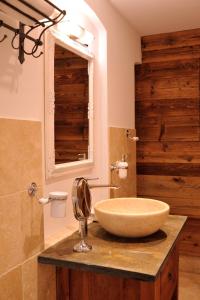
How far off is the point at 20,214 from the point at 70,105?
0.81 m

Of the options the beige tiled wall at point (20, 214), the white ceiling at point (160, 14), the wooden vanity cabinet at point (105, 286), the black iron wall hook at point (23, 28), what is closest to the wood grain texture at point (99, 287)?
the wooden vanity cabinet at point (105, 286)

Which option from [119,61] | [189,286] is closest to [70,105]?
[119,61]

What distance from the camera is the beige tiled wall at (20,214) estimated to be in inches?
48.4

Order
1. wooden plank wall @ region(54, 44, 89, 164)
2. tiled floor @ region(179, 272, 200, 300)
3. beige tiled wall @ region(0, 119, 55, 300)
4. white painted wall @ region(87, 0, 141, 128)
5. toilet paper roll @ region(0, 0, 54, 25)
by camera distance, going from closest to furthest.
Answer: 1. toilet paper roll @ region(0, 0, 54, 25)
2. beige tiled wall @ region(0, 119, 55, 300)
3. wooden plank wall @ region(54, 44, 89, 164)
4. white painted wall @ region(87, 0, 141, 128)
5. tiled floor @ region(179, 272, 200, 300)

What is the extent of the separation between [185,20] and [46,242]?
2.14 meters

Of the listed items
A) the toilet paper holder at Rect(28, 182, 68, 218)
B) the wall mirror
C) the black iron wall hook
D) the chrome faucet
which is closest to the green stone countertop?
the chrome faucet

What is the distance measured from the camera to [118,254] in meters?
1.45

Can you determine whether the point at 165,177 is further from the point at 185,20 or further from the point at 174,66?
the point at 185,20

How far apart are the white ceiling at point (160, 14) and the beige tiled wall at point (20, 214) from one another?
1.43 metres

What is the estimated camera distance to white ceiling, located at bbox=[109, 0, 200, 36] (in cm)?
232

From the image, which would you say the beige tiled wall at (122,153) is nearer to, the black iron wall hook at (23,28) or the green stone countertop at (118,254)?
the green stone countertop at (118,254)

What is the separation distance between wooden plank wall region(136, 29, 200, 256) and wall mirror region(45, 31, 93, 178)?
113 cm

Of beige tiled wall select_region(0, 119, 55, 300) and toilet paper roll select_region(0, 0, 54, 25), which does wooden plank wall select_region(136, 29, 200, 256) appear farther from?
toilet paper roll select_region(0, 0, 54, 25)

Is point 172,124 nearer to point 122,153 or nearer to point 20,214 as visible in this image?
point 122,153
